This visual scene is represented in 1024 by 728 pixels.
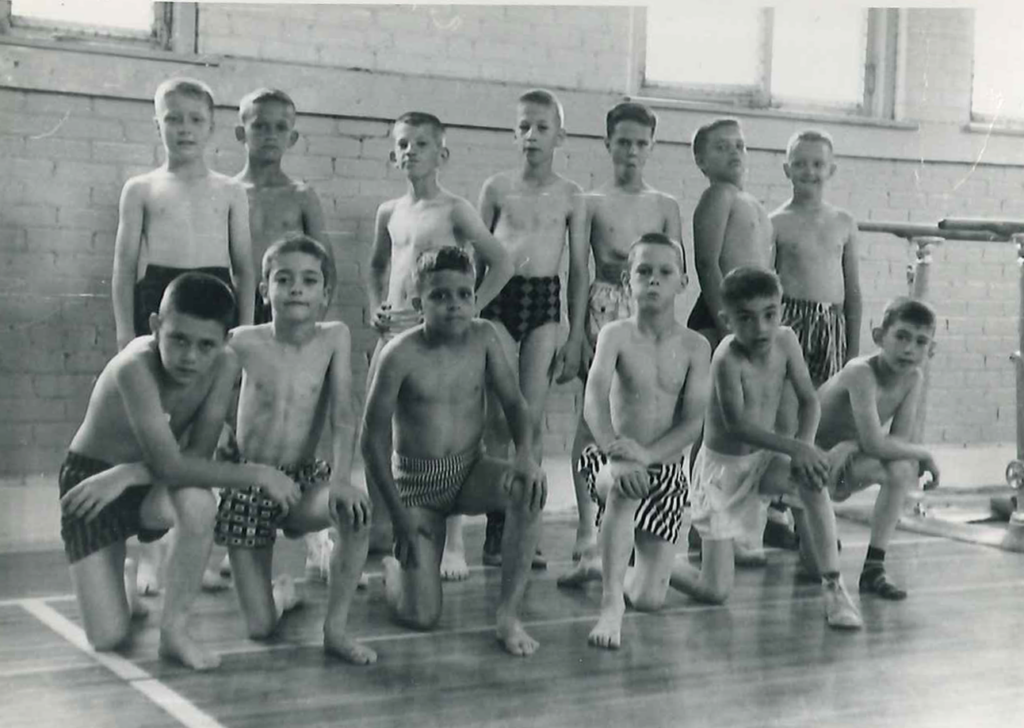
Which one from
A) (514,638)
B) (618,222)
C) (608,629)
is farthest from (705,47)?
(514,638)

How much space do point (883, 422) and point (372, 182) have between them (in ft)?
6.70

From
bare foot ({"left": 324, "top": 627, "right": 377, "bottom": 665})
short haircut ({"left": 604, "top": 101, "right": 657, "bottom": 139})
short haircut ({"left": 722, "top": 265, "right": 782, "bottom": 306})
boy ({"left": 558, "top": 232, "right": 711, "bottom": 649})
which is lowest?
bare foot ({"left": 324, "top": 627, "right": 377, "bottom": 665})

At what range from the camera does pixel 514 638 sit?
10.1ft

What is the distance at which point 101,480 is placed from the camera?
289 centimetres

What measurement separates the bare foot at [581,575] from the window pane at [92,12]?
2.32m

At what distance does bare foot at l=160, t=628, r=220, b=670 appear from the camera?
9.24 feet

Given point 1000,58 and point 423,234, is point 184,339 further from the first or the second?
point 1000,58

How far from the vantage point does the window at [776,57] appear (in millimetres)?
4676

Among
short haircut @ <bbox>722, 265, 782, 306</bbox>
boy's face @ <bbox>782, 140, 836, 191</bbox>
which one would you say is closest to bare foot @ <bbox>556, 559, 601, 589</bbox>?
short haircut @ <bbox>722, 265, 782, 306</bbox>

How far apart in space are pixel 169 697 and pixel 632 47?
10.8ft

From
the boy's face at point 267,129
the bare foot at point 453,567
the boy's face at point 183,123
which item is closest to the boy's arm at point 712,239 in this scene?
the bare foot at point 453,567

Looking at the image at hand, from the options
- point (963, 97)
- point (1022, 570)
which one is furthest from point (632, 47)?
point (1022, 570)

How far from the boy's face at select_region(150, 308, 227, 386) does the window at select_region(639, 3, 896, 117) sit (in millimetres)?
2480

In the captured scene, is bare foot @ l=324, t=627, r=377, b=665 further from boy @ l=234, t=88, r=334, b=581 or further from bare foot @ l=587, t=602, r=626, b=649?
boy @ l=234, t=88, r=334, b=581
